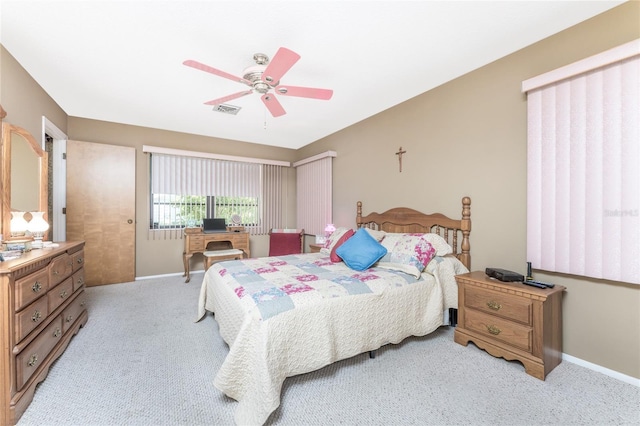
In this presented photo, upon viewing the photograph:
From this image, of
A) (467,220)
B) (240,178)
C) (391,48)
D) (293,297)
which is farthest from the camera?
(240,178)

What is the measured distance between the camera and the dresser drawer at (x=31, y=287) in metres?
1.61

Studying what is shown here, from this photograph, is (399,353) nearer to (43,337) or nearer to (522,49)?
(43,337)

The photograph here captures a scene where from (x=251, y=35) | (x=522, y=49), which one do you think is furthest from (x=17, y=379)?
(x=522, y=49)

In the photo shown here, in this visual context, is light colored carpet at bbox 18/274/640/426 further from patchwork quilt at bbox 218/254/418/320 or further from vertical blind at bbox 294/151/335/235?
vertical blind at bbox 294/151/335/235

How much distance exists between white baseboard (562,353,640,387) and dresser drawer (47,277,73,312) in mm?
4040

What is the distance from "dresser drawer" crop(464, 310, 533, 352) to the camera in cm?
194

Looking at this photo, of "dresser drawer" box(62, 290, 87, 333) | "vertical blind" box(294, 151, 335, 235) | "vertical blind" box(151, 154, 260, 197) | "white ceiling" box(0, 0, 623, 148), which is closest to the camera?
"white ceiling" box(0, 0, 623, 148)

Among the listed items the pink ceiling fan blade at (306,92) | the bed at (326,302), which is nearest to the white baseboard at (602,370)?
the bed at (326,302)

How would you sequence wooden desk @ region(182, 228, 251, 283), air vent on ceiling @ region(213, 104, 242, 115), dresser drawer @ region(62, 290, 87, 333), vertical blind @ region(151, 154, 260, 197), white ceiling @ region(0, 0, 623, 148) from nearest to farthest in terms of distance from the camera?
white ceiling @ region(0, 0, 623, 148), dresser drawer @ region(62, 290, 87, 333), air vent on ceiling @ region(213, 104, 242, 115), wooden desk @ region(182, 228, 251, 283), vertical blind @ region(151, 154, 260, 197)

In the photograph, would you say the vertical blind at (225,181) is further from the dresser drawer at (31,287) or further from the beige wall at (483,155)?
the dresser drawer at (31,287)

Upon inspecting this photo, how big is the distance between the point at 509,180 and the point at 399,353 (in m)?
1.84

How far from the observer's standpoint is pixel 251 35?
7.04ft

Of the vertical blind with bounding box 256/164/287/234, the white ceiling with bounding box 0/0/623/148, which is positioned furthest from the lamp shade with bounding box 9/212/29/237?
the vertical blind with bounding box 256/164/287/234

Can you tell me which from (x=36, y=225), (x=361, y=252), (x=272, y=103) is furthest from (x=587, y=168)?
(x=36, y=225)
